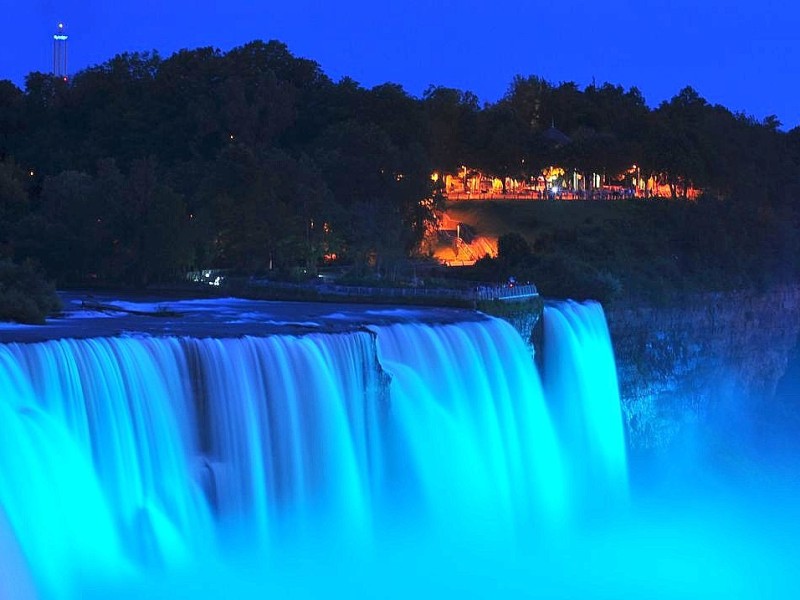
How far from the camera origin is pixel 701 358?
47062mm

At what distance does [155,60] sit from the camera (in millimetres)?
71750

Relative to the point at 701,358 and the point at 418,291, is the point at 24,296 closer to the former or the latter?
the point at 418,291

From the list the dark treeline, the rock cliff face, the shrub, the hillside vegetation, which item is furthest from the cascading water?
the dark treeline

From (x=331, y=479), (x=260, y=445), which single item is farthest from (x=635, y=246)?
(x=260, y=445)

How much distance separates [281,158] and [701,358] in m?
18.4

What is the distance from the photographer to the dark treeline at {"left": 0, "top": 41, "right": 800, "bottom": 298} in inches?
1634

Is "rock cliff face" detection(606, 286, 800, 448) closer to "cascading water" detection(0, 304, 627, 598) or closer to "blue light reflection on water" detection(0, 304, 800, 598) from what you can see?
"blue light reflection on water" detection(0, 304, 800, 598)

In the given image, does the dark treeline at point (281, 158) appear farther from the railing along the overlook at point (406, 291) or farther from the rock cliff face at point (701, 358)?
the rock cliff face at point (701, 358)

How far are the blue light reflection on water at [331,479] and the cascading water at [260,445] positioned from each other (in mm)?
41

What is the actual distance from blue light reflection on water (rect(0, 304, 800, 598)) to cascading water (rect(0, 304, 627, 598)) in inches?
1.6

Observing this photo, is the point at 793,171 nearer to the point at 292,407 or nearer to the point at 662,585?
the point at 662,585

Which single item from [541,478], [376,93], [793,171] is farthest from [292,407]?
[793,171]

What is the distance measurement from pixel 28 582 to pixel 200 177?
40231mm

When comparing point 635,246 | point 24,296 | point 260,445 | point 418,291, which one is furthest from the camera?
point 635,246
